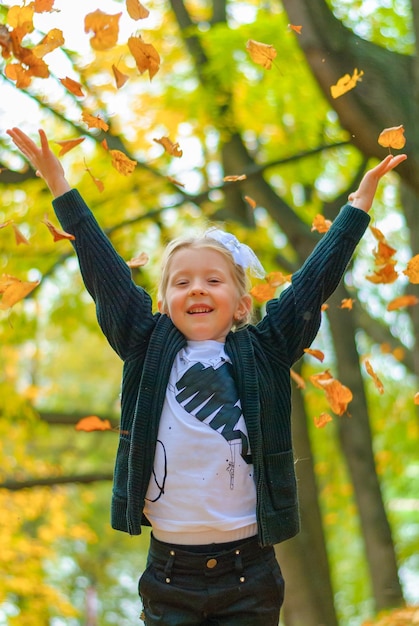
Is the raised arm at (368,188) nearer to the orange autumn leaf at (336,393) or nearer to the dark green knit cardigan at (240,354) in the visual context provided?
the dark green knit cardigan at (240,354)

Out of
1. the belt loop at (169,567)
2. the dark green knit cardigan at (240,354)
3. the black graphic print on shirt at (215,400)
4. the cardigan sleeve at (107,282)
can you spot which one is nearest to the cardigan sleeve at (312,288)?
the dark green knit cardigan at (240,354)

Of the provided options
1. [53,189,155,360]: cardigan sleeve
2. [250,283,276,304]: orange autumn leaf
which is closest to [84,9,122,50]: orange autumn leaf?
[53,189,155,360]: cardigan sleeve

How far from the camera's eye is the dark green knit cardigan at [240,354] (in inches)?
92.4

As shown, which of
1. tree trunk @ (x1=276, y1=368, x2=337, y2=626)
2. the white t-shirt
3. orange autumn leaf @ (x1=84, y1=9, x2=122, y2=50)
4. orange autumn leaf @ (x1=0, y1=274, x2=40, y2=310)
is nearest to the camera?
the white t-shirt

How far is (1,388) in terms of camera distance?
704cm

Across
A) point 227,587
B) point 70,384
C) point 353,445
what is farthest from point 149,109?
point 70,384

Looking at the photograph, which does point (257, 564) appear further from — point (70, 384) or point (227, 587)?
point (70, 384)

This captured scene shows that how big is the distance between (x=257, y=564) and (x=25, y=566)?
8.72m

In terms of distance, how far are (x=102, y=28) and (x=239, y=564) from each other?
5.23ft

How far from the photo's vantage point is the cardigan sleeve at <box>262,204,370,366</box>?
2506mm

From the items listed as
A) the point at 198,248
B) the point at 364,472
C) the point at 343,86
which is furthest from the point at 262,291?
the point at 364,472

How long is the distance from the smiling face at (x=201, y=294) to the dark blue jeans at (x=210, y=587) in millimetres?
604

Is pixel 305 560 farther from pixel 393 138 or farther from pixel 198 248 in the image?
pixel 198 248

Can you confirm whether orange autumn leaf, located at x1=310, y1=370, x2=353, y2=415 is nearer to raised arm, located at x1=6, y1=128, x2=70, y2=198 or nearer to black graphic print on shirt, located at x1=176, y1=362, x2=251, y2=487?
black graphic print on shirt, located at x1=176, y1=362, x2=251, y2=487
